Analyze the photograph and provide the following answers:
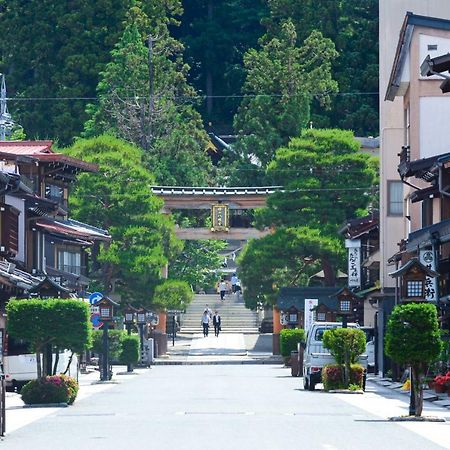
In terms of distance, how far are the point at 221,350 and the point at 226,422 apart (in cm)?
5409

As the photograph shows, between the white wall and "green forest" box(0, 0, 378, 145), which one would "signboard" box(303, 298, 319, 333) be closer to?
the white wall

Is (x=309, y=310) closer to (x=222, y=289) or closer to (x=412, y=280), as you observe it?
(x=412, y=280)

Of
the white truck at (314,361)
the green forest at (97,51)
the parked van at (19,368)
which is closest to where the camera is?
the parked van at (19,368)

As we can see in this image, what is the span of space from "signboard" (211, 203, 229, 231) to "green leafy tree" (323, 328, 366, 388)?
42.7 meters

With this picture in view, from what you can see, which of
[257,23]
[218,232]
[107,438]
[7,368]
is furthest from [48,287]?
[257,23]

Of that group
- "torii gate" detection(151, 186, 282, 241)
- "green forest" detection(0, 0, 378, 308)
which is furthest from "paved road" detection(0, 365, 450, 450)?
"torii gate" detection(151, 186, 282, 241)

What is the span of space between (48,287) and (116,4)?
7191 centimetres

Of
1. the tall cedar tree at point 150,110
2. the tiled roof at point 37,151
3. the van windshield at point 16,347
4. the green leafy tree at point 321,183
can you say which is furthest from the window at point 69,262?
the van windshield at point 16,347

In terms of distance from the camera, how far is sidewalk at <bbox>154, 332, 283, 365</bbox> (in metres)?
77.9

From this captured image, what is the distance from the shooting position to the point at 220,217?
291 feet

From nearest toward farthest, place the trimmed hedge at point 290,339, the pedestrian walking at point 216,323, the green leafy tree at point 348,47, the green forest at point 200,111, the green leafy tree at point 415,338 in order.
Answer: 1. the green leafy tree at point 415,338
2. the trimmed hedge at point 290,339
3. the green forest at point 200,111
4. the pedestrian walking at point 216,323
5. the green leafy tree at point 348,47

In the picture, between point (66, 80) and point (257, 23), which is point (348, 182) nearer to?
point (66, 80)

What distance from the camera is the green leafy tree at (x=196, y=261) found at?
98750 millimetres

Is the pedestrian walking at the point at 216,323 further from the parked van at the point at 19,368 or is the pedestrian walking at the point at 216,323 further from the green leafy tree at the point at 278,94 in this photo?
the parked van at the point at 19,368
